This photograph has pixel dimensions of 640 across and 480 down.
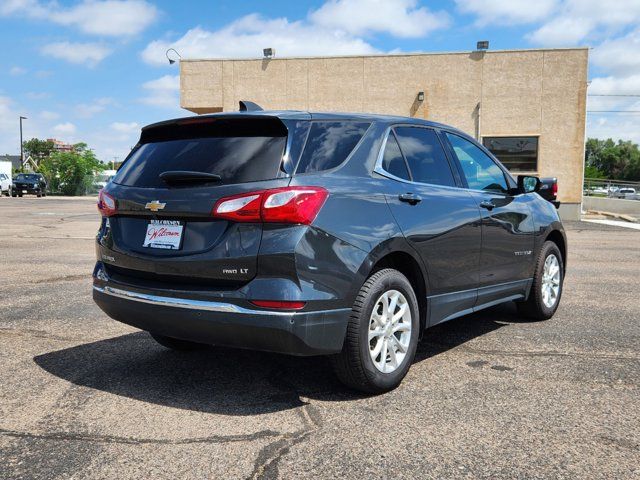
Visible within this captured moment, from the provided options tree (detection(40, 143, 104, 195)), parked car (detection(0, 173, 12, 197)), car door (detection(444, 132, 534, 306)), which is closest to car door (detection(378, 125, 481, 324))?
car door (detection(444, 132, 534, 306))

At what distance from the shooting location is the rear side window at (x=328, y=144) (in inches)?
138

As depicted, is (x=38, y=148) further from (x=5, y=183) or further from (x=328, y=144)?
(x=328, y=144)

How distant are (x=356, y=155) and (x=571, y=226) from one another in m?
18.1

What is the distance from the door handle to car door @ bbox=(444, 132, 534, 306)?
34.5 inches

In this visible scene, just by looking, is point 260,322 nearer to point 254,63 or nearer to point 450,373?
point 450,373

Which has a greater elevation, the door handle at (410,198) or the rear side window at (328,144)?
the rear side window at (328,144)

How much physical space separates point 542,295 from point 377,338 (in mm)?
2657

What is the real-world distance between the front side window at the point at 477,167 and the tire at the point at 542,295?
85 centimetres

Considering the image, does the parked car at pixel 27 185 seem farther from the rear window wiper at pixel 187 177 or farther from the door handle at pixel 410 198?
the door handle at pixel 410 198

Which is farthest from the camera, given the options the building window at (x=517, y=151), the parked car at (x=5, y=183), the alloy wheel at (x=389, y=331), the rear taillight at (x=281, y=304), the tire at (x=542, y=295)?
the parked car at (x=5, y=183)

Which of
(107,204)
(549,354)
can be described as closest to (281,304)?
(107,204)

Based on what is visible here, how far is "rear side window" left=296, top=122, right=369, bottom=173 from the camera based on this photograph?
11.5 ft

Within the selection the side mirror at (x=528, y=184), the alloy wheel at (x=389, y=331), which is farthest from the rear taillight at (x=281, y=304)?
the side mirror at (x=528, y=184)

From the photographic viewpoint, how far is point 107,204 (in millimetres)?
3988
